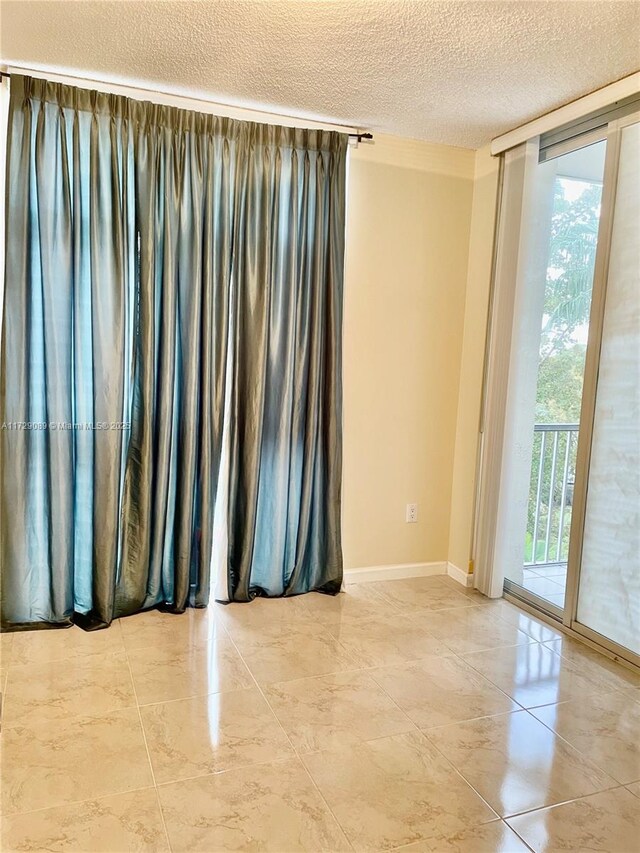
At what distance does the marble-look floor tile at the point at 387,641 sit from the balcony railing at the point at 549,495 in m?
1.16

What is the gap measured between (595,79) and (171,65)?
1762mm

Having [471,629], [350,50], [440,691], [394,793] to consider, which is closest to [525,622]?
[471,629]

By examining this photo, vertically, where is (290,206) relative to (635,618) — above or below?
above

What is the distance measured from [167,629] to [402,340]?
1.96 m

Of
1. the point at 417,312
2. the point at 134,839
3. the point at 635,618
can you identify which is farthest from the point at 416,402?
the point at 134,839

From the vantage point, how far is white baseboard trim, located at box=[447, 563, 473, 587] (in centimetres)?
364

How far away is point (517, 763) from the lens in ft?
6.91

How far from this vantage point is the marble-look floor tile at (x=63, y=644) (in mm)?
2666

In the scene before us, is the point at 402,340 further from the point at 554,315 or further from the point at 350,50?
the point at 350,50

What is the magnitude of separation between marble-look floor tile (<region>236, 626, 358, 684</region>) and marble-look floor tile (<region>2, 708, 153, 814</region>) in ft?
1.90

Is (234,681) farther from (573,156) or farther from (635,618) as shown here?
(573,156)

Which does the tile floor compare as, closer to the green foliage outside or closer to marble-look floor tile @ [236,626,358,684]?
marble-look floor tile @ [236,626,358,684]

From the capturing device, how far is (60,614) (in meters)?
2.94

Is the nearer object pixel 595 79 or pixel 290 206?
pixel 595 79
